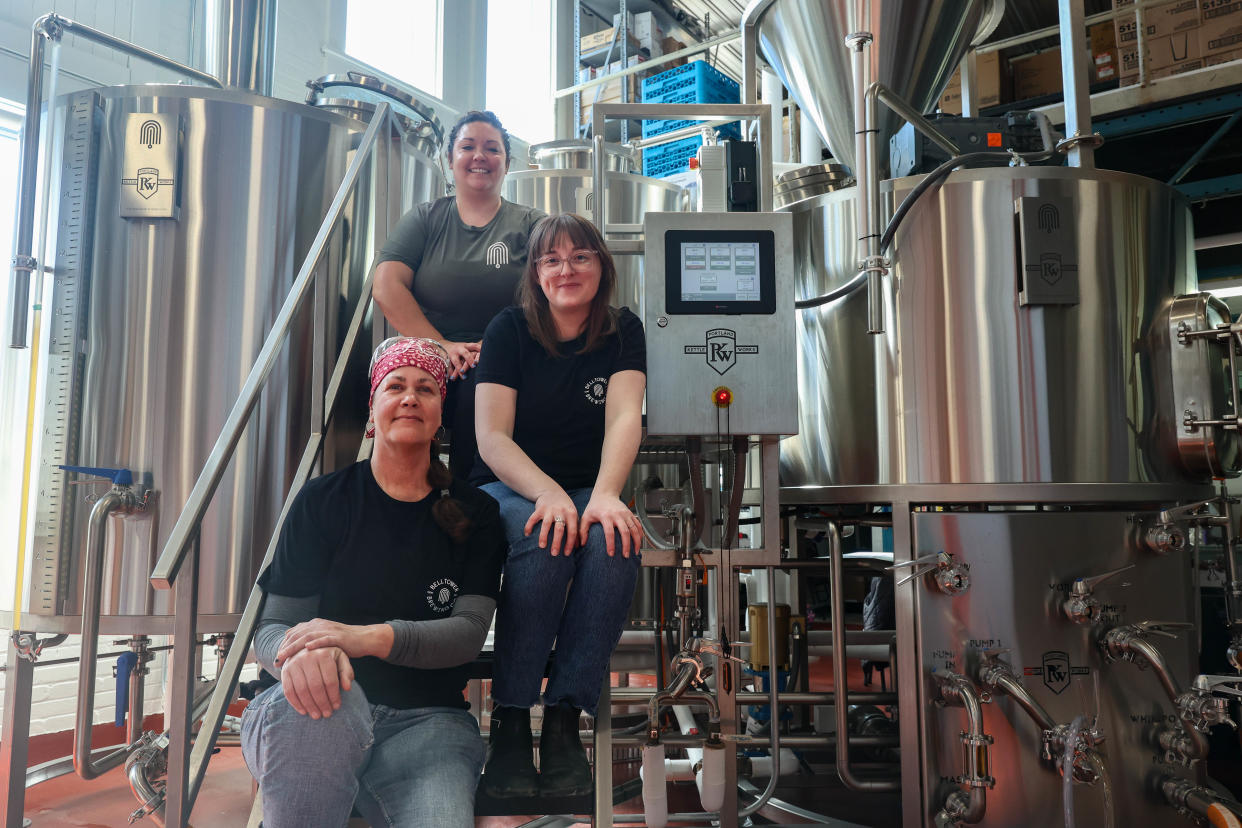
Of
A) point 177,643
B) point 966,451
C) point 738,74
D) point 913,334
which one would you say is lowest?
point 177,643

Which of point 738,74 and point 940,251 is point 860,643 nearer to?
point 940,251

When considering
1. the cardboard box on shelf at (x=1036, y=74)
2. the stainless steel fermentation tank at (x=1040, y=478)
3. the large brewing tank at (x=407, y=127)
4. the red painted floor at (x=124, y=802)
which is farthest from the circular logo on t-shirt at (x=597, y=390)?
the cardboard box on shelf at (x=1036, y=74)

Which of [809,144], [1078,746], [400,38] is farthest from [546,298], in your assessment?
[400,38]

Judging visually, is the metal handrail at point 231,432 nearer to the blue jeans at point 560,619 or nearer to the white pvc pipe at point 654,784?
the blue jeans at point 560,619

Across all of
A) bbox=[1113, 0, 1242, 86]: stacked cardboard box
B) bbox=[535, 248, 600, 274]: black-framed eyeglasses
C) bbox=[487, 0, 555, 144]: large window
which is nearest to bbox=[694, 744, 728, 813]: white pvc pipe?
bbox=[535, 248, 600, 274]: black-framed eyeglasses

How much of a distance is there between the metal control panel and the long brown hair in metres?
0.19

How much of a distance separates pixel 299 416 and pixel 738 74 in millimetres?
8552

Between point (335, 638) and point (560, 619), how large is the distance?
0.47 metres

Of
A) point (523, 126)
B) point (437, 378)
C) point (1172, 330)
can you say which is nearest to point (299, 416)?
point (437, 378)

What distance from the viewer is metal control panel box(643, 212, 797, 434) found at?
7.45ft

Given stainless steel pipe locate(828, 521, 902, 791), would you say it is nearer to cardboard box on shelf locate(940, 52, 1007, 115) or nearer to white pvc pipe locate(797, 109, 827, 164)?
white pvc pipe locate(797, 109, 827, 164)

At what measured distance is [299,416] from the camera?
2852 millimetres

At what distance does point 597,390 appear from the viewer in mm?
2119

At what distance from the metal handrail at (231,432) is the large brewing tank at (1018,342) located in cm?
158
